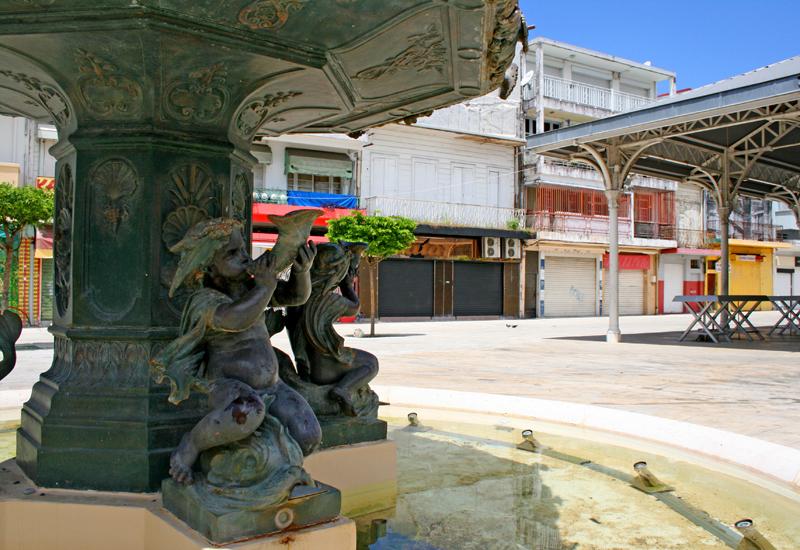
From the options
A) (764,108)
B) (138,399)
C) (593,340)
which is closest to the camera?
(138,399)

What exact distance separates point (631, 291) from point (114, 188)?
115 feet

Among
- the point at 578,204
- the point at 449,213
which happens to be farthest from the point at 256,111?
the point at 578,204

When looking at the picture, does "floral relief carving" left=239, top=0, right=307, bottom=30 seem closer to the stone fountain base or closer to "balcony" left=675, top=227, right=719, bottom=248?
the stone fountain base

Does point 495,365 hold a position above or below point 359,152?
below

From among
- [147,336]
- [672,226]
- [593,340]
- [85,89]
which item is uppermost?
[672,226]

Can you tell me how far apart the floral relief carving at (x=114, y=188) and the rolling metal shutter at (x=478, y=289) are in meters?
26.7

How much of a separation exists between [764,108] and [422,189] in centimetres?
1723

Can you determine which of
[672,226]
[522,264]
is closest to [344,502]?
[522,264]

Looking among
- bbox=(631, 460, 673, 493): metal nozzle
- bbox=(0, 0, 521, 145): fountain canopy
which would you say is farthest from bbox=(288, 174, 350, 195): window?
bbox=(631, 460, 673, 493): metal nozzle

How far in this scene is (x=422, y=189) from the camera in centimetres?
2927

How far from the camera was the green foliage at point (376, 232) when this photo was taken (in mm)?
19219

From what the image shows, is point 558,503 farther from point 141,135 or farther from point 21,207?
point 21,207

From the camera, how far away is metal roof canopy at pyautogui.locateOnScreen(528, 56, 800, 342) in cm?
1231

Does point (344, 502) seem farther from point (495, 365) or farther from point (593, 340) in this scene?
point (593, 340)
